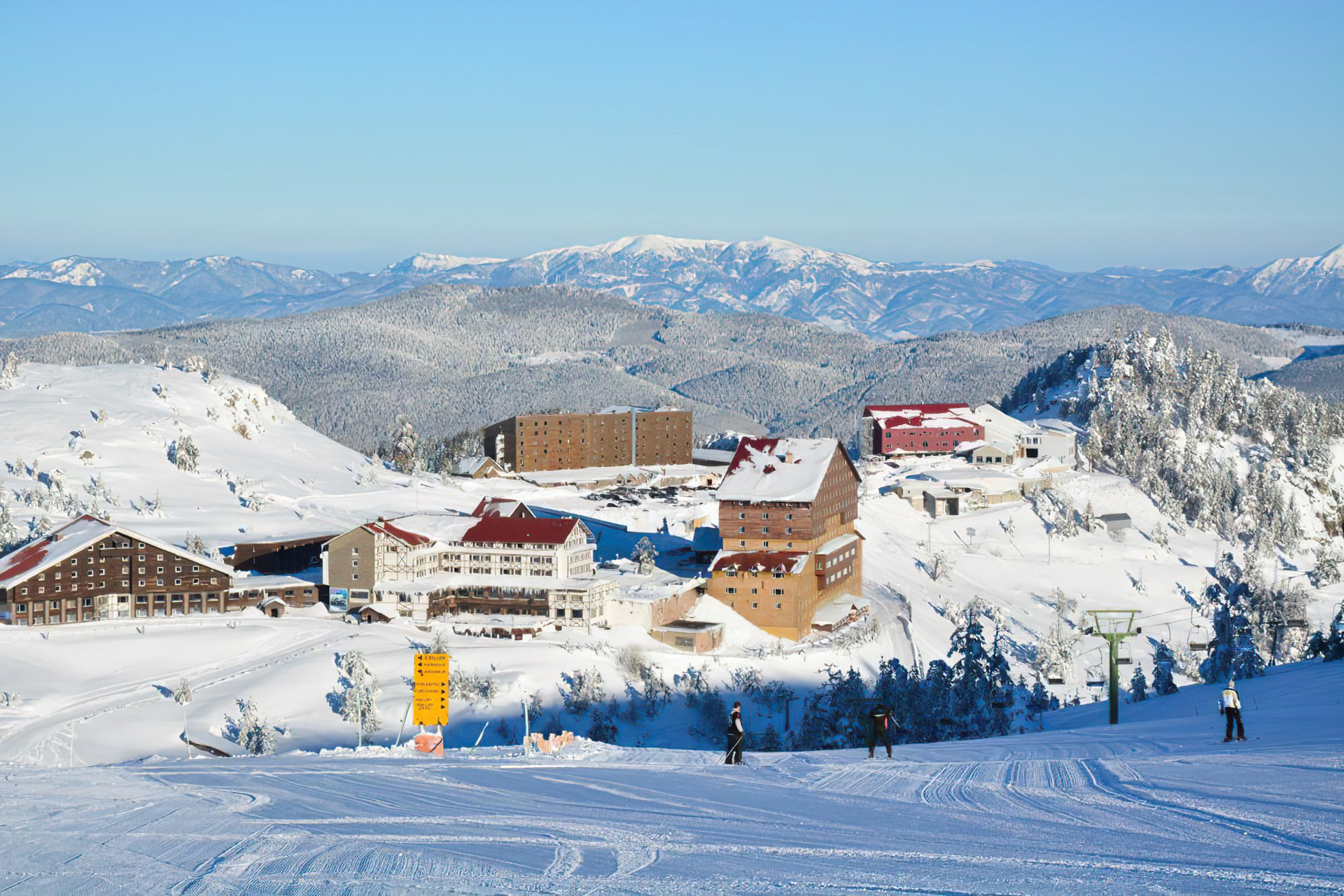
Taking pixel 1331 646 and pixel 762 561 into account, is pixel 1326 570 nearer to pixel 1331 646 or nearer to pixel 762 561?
pixel 762 561

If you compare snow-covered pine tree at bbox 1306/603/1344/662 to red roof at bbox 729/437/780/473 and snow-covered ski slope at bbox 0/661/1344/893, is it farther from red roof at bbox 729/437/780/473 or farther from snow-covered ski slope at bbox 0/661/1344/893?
red roof at bbox 729/437/780/473

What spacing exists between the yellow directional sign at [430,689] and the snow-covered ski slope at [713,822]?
7.45 feet

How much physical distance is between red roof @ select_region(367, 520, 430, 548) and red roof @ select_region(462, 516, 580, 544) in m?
2.19

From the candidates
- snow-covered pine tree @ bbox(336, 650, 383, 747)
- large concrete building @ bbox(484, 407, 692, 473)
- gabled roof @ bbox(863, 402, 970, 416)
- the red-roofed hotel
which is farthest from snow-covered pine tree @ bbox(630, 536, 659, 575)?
gabled roof @ bbox(863, 402, 970, 416)

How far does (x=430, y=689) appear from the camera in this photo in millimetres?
24141

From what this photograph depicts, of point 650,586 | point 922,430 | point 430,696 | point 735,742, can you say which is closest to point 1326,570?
point 922,430

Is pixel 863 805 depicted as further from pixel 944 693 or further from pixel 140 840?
pixel 944 693

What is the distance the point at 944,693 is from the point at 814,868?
33.7m

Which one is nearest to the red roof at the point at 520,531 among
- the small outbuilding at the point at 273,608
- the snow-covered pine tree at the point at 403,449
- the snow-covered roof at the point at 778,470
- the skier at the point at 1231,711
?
the snow-covered roof at the point at 778,470

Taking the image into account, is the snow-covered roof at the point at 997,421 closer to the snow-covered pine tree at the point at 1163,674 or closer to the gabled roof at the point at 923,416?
the gabled roof at the point at 923,416

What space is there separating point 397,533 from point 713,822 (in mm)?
45586

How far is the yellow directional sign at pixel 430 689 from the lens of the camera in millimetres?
23359

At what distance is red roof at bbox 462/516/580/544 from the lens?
58.8 metres

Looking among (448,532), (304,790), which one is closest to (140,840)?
(304,790)
